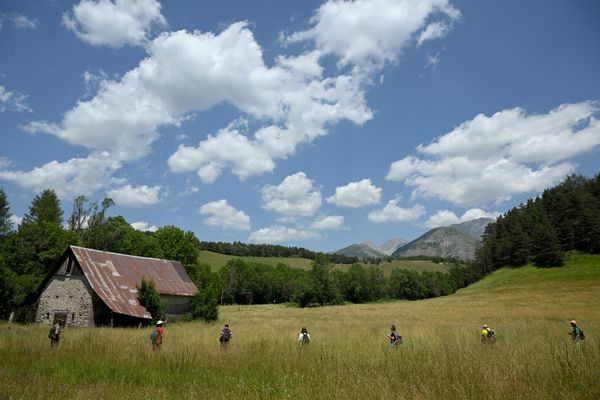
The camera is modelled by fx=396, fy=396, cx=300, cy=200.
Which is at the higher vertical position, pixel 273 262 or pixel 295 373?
pixel 273 262

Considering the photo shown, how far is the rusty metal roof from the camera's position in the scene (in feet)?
104

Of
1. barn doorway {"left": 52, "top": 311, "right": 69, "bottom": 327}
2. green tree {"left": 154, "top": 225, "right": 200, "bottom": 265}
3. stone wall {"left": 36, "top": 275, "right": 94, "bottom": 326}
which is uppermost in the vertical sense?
green tree {"left": 154, "top": 225, "right": 200, "bottom": 265}

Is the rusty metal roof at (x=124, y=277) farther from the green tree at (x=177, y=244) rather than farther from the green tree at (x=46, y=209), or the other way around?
the green tree at (x=46, y=209)

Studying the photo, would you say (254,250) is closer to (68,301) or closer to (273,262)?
(273,262)

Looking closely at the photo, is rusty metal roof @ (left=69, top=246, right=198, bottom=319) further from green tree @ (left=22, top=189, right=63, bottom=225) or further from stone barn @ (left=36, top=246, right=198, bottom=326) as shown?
green tree @ (left=22, top=189, right=63, bottom=225)

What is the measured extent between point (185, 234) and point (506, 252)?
66022 mm

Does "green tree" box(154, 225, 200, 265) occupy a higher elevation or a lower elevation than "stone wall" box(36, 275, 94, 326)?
higher

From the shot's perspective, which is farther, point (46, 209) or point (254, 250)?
point (254, 250)

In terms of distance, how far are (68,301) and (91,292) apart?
261cm

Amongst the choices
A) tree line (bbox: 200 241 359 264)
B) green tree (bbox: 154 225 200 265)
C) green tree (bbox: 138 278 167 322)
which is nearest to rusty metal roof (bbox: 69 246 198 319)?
green tree (bbox: 138 278 167 322)

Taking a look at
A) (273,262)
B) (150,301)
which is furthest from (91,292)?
(273,262)

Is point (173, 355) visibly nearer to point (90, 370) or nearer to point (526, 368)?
point (90, 370)

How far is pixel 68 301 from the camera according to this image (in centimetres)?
3225

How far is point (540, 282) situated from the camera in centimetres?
5803
